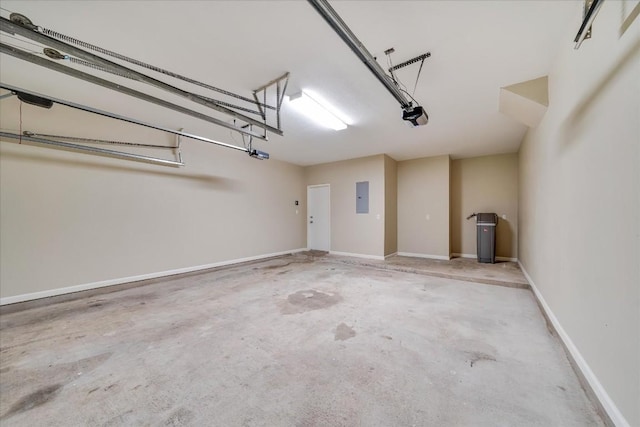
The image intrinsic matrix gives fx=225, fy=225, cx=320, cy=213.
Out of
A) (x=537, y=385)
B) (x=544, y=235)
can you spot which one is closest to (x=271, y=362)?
(x=537, y=385)

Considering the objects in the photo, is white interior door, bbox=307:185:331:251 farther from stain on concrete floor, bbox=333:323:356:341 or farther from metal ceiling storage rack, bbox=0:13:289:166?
stain on concrete floor, bbox=333:323:356:341

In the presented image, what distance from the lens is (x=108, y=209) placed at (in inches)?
155

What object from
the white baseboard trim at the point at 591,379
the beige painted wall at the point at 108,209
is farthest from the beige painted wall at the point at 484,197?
the beige painted wall at the point at 108,209

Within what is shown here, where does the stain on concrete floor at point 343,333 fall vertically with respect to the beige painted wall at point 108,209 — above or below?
below

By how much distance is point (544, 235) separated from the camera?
9.25 feet

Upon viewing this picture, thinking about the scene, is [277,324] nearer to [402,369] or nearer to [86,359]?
[402,369]

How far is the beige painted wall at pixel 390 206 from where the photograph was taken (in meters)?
6.01

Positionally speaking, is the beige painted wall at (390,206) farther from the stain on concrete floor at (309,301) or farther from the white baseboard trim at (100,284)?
the white baseboard trim at (100,284)

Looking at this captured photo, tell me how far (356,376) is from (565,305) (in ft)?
6.77

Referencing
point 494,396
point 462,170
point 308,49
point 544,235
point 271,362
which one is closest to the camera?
point 494,396

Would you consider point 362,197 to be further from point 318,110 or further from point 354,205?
point 318,110

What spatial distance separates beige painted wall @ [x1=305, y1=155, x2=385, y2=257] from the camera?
19.7 ft

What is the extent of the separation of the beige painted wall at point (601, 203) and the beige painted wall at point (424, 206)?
3.60 metres

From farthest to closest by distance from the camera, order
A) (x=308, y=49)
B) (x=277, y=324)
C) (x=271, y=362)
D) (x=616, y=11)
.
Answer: (x=277, y=324), (x=308, y=49), (x=271, y=362), (x=616, y=11)
